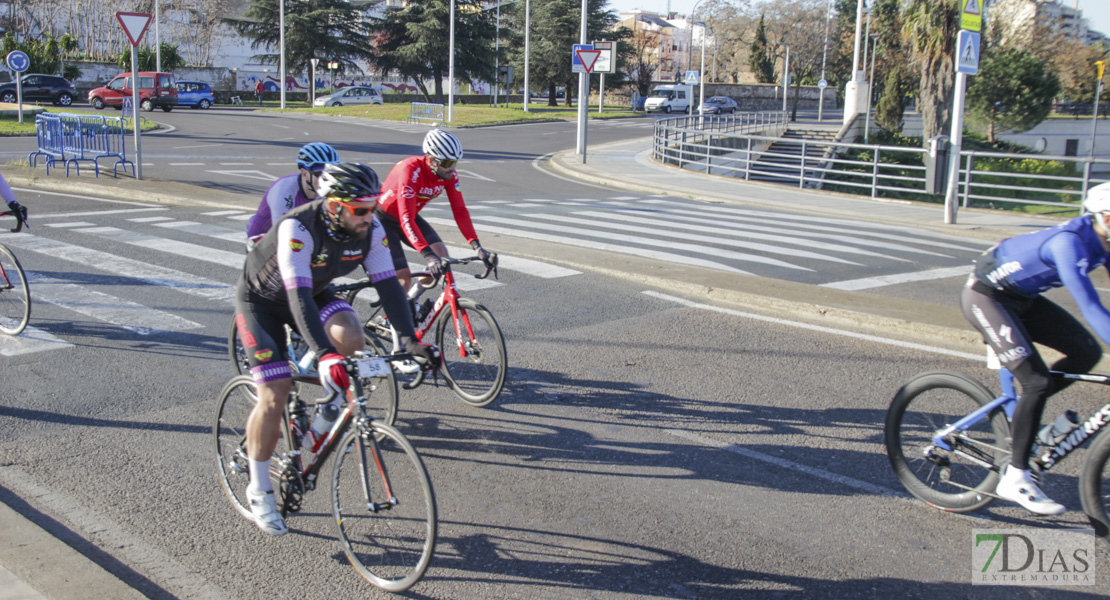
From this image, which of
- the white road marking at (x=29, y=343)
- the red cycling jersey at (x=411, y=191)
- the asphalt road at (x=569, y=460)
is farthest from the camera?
the white road marking at (x=29, y=343)

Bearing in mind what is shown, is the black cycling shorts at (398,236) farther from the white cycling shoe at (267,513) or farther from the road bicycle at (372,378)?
the white cycling shoe at (267,513)

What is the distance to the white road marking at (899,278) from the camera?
10.4 metres

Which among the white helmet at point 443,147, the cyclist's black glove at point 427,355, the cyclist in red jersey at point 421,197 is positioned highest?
the white helmet at point 443,147

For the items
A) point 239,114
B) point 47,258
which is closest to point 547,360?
point 47,258

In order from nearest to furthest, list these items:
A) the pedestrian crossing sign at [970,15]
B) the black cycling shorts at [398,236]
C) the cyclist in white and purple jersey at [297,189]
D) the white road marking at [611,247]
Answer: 1. the cyclist in white and purple jersey at [297,189]
2. the black cycling shorts at [398,236]
3. the white road marking at [611,247]
4. the pedestrian crossing sign at [970,15]

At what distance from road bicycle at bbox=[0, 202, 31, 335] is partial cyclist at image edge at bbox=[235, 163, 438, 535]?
4614mm

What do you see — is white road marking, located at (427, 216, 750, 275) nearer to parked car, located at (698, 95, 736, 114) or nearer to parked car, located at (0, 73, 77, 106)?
parked car, located at (0, 73, 77, 106)

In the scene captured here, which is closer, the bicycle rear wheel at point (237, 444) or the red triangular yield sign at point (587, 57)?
the bicycle rear wheel at point (237, 444)

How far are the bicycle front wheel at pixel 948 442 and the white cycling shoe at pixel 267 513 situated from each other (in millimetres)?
3212

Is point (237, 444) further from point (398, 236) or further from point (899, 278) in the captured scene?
point (899, 278)

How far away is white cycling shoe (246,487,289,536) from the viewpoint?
4.14 m

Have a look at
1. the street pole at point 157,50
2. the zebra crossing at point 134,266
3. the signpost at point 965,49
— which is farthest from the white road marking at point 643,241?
the street pole at point 157,50

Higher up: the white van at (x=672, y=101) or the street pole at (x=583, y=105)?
the white van at (x=672, y=101)

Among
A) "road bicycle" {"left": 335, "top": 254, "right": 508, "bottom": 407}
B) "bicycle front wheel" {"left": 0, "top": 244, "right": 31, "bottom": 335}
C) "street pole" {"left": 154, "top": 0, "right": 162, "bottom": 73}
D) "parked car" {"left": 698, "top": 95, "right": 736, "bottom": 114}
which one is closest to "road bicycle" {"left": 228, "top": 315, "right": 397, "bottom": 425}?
"road bicycle" {"left": 335, "top": 254, "right": 508, "bottom": 407}
